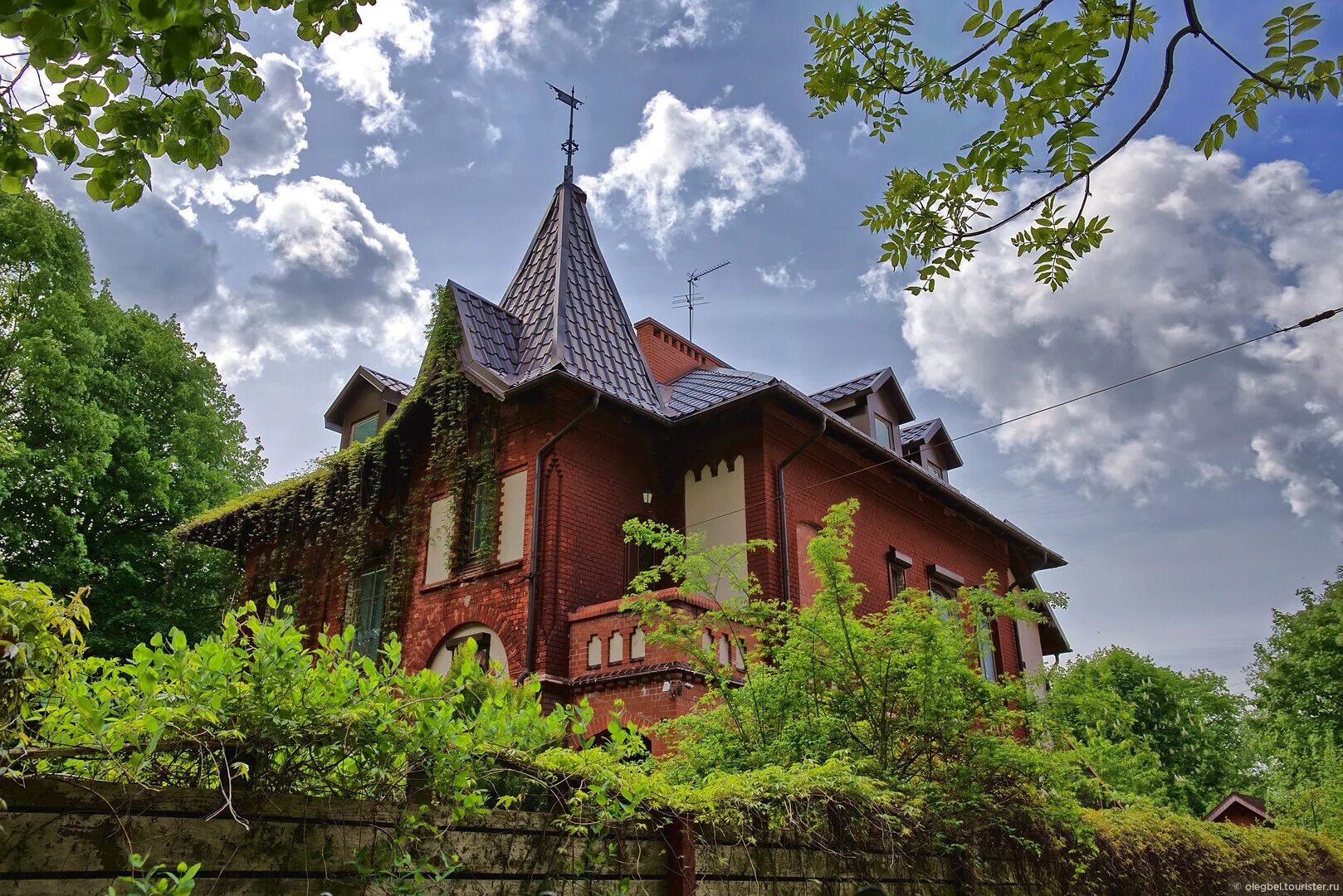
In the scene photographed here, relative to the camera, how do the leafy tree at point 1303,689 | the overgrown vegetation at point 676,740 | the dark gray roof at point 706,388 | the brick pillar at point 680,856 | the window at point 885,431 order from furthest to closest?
the leafy tree at point 1303,689, the window at point 885,431, the dark gray roof at point 706,388, the brick pillar at point 680,856, the overgrown vegetation at point 676,740

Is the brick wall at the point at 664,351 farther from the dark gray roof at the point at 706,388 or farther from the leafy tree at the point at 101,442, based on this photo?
the leafy tree at the point at 101,442

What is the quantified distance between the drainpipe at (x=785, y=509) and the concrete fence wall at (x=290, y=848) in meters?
7.91

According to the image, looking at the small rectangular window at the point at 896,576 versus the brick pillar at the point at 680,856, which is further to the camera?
the small rectangular window at the point at 896,576

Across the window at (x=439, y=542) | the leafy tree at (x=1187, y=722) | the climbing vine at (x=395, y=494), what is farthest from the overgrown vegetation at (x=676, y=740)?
the leafy tree at (x=1187, y=722)

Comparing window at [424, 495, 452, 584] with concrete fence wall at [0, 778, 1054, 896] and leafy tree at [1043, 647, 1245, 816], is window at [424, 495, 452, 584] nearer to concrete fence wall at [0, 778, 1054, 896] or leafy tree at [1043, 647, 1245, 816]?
concrete fence wall at [0, 778, 1054, 896]

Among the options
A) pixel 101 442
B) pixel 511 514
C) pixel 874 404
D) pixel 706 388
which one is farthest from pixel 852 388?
pixel 101 442

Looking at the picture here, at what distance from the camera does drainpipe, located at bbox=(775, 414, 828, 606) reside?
12164 mm

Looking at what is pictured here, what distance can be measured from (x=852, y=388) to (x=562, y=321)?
5078 millimetres

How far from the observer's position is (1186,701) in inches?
1372

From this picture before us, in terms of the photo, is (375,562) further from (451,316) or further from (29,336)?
(29,336)

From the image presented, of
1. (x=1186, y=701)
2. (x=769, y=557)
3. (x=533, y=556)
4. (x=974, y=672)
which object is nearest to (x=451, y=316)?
(x=533, y=556)

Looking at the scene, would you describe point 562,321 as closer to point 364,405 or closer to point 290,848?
point 364,405

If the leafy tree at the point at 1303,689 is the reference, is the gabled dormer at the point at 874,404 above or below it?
above

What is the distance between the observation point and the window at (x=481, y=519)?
1279 cm
